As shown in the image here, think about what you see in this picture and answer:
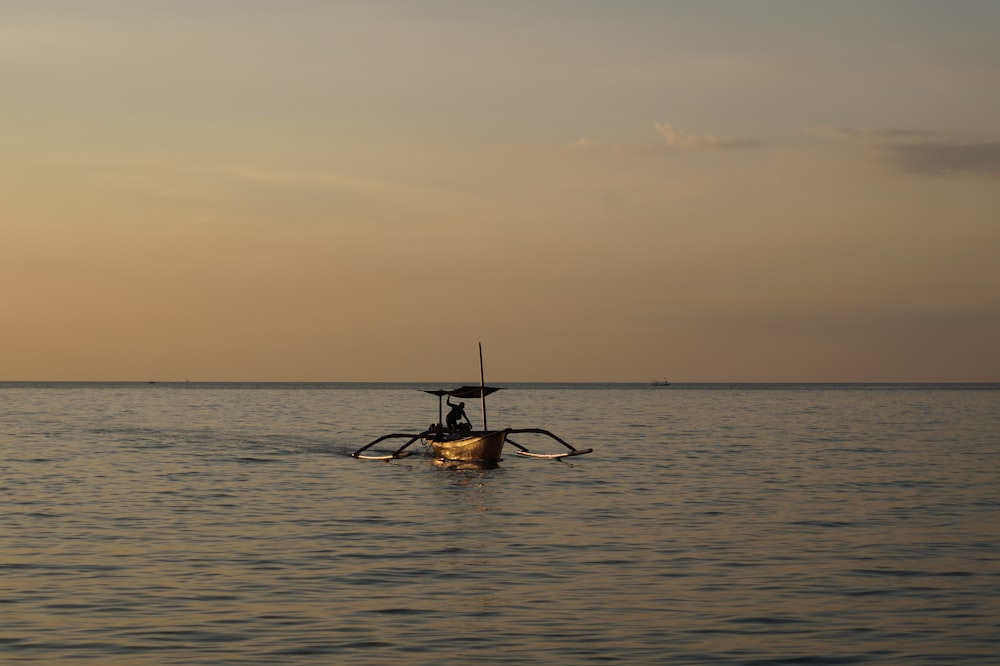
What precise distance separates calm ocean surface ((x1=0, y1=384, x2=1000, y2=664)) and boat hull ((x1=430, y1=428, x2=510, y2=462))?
990 mm

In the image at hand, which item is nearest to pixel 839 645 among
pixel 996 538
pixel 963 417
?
pixel 996 538

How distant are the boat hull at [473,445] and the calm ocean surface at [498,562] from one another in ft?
3.25

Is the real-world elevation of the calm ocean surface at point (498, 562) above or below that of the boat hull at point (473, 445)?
below

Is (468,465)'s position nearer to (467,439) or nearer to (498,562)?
(467,439)

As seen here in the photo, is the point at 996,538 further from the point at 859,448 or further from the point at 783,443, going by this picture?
the point at 783,443

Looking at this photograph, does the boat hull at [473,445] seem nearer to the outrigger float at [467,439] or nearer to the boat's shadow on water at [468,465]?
the outrigger float at [467,439]

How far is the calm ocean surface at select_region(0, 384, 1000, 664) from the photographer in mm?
17625

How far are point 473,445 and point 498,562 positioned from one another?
85.2ft

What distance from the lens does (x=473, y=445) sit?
5116cm

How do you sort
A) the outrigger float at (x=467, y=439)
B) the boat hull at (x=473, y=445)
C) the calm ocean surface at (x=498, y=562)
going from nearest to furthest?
the calm ocean surface at (x=498, y=562) < the boat hull at (x=473, y=445) < the outrigger float at (x=467, y=439)

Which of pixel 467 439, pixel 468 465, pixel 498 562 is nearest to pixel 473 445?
pixel 467 439

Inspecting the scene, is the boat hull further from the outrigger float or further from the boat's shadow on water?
the boat's shadow on water

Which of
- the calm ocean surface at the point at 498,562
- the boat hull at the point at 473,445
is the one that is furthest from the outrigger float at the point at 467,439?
the calm ocean surface at the point at 498,562

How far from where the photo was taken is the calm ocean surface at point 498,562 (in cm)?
1762
